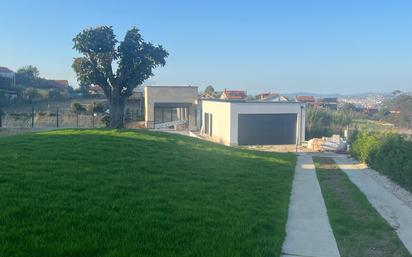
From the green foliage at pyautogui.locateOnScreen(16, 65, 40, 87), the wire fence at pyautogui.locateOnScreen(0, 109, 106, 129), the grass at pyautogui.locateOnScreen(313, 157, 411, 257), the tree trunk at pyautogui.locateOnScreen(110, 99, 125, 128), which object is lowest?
the grass at pyautogui.locateOnScreen(313, 157, 411, 257)

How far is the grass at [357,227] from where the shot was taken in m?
6.30

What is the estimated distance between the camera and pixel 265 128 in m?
33.3

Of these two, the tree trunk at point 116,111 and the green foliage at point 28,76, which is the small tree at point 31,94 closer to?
the green foliage at point 28,76

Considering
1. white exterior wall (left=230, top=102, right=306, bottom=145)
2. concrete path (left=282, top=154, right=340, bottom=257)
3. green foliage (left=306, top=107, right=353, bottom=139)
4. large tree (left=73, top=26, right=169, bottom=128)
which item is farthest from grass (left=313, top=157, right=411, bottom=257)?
green foliage (left=306, top=107, right=353, bottom=139)

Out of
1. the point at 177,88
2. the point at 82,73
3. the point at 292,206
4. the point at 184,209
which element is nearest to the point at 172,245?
the point at 184,209

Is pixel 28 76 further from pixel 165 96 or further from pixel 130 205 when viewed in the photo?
pixel 130 205

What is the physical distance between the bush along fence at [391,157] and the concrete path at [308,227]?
2988mm

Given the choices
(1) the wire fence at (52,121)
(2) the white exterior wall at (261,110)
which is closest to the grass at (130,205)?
(2) the white exterior wall at (261,110)

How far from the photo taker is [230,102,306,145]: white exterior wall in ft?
102

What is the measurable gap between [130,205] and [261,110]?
85.3ft

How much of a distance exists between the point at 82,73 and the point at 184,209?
17.1 meters

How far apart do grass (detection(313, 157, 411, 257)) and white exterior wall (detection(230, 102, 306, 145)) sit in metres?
18.8

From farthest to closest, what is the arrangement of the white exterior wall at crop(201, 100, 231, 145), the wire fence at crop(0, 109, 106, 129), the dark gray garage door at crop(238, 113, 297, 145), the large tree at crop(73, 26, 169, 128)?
the wire fence at crop(0, 109, 106, 129), the dark gray garage door at crop(238, 113, 297, 145), the white exterior wall at crop(201, 100, 231, 145), the large tree at crop(73, 26, 169, 128)

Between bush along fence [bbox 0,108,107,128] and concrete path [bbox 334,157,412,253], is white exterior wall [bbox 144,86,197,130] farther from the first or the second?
concrete path [bbox 334,157,412,253]
